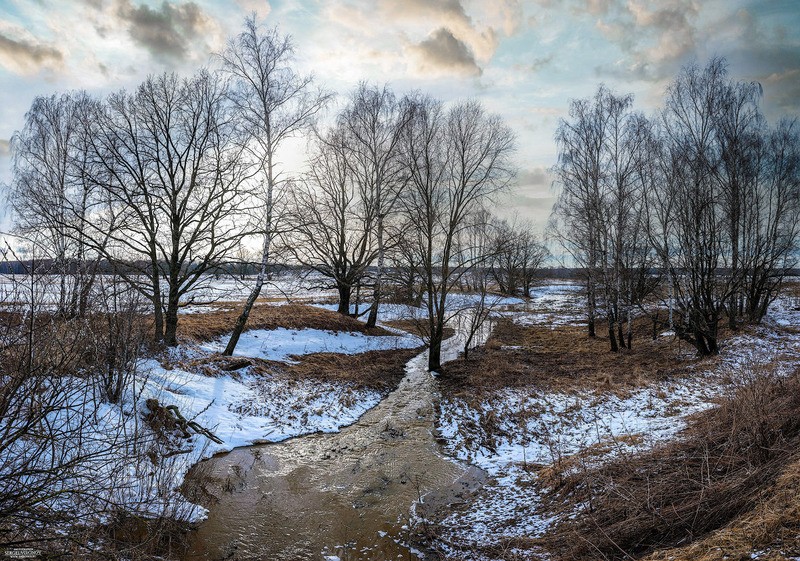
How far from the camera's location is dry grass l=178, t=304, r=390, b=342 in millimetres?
16036

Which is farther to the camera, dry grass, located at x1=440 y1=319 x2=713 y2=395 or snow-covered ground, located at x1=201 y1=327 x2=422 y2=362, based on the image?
snow-covered ground, located at x1=201 y1=327 x2=422 y2=362

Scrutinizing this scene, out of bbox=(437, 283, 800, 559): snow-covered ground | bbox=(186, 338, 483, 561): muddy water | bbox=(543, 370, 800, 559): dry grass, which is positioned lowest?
bbox=(186, 338, 483, 561): muddy water

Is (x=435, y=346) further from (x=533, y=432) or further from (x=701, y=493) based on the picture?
(x=701, y=493)

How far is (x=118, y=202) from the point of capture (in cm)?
1370

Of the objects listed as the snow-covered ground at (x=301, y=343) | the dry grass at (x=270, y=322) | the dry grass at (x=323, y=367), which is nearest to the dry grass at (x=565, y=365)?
the dry grass at (x=323, y=367)

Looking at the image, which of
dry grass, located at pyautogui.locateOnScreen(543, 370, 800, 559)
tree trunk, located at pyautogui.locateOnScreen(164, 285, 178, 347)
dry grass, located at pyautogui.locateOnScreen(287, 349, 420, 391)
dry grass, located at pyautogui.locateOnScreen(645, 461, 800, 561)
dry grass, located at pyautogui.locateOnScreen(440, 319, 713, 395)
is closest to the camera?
dry grass, located at pyautogui.locateOnScreen(645, 461, 800, 561)

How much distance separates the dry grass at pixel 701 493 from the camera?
338 centimetres

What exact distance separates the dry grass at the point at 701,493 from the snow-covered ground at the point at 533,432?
574 millimetres

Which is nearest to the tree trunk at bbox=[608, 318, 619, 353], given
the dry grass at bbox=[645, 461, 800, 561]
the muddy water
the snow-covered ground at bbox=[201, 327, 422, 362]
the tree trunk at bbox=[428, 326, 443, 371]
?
the tree trunk at bbox=[428, 326, 443, 371]

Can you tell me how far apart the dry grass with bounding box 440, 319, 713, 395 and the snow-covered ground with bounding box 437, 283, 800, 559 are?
0.83 metres

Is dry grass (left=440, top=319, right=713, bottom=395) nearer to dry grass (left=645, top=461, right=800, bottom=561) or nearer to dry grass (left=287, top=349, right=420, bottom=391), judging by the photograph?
dry grass (left=287, top=349, right=420, bottom=391)

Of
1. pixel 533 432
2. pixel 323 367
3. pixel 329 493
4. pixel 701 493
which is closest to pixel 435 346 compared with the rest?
pixel 323 367

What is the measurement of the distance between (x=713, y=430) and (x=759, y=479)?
2.18m

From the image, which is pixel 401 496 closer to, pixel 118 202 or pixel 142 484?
pixel 142 484
